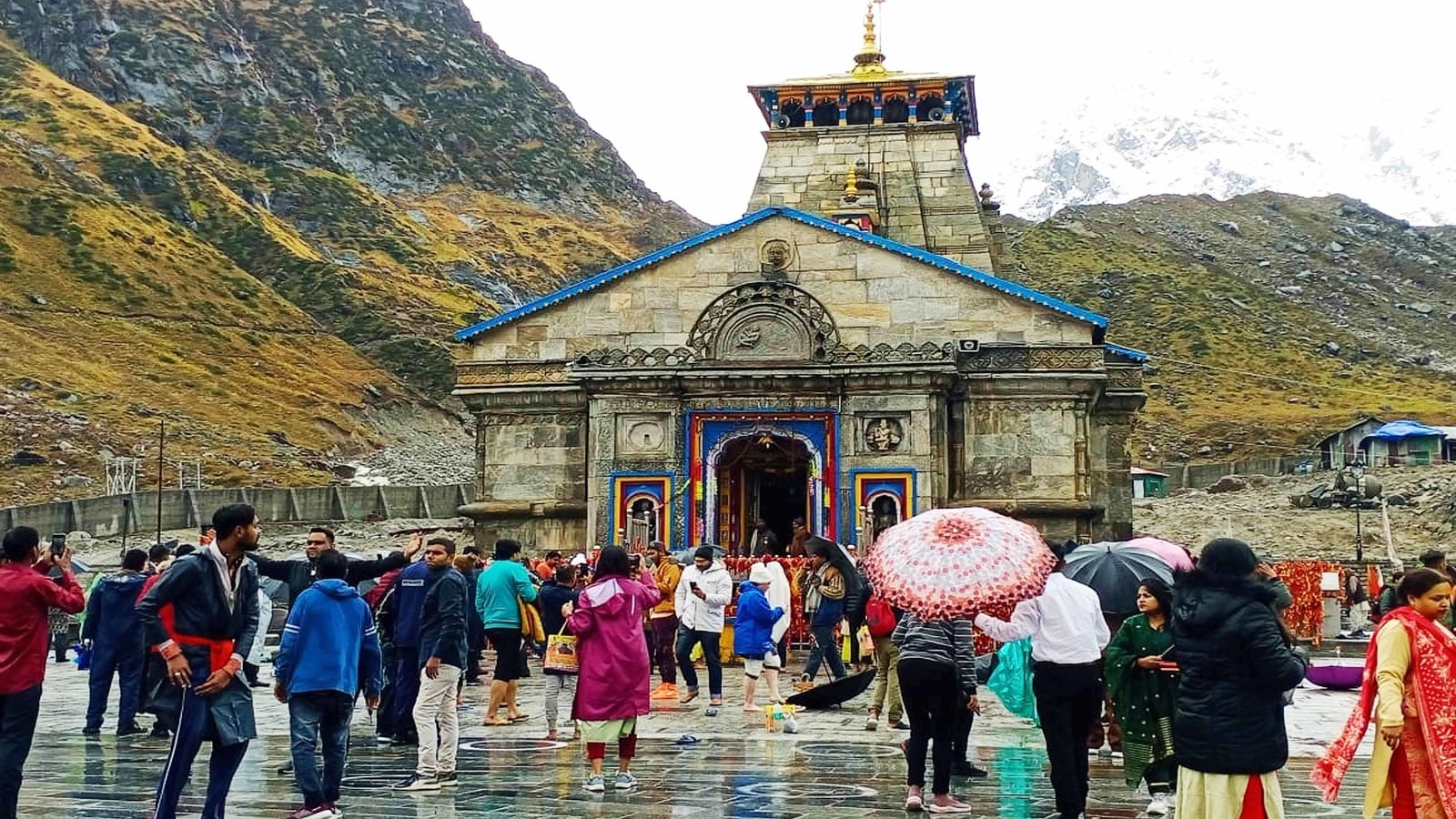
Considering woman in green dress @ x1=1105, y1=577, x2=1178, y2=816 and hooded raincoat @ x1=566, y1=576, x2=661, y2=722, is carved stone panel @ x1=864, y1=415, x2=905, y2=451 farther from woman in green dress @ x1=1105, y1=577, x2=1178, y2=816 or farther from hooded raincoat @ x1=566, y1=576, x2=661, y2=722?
woman in green dress @ x1=1105, y1=577, x2=1178, y2=816

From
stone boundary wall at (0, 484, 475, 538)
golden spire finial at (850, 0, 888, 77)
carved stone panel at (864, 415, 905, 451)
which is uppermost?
golden spire finial at (850, 0, 888, 77)

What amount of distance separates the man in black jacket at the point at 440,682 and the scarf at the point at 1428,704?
586cm

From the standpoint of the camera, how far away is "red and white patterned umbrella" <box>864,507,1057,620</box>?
368 inches

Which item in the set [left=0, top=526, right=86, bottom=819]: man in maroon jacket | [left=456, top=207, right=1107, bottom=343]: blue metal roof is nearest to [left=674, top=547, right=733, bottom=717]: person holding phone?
[left=0, top=526, right=86, bottom=819]: man in maroon jacket

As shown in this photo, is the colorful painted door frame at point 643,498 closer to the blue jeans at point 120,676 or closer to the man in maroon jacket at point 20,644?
the blue jeans at point 120,676

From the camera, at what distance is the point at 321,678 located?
30.5ft

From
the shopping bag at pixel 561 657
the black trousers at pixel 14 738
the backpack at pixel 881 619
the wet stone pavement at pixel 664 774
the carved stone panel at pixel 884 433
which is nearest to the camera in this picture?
the black trousers at pixel 14 738

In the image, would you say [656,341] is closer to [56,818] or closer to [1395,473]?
[56,818]

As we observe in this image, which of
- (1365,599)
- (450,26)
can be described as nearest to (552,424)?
(1365,599)

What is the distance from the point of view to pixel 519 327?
1156 inches

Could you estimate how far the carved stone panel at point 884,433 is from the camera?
2659 cm

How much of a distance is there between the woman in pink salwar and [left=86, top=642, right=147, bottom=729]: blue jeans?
559cm

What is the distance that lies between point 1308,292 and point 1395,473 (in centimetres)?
4888

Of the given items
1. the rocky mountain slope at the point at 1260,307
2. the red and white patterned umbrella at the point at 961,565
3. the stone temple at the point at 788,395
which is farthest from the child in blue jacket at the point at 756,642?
the rocky mountain slope at the point at 1260,307
